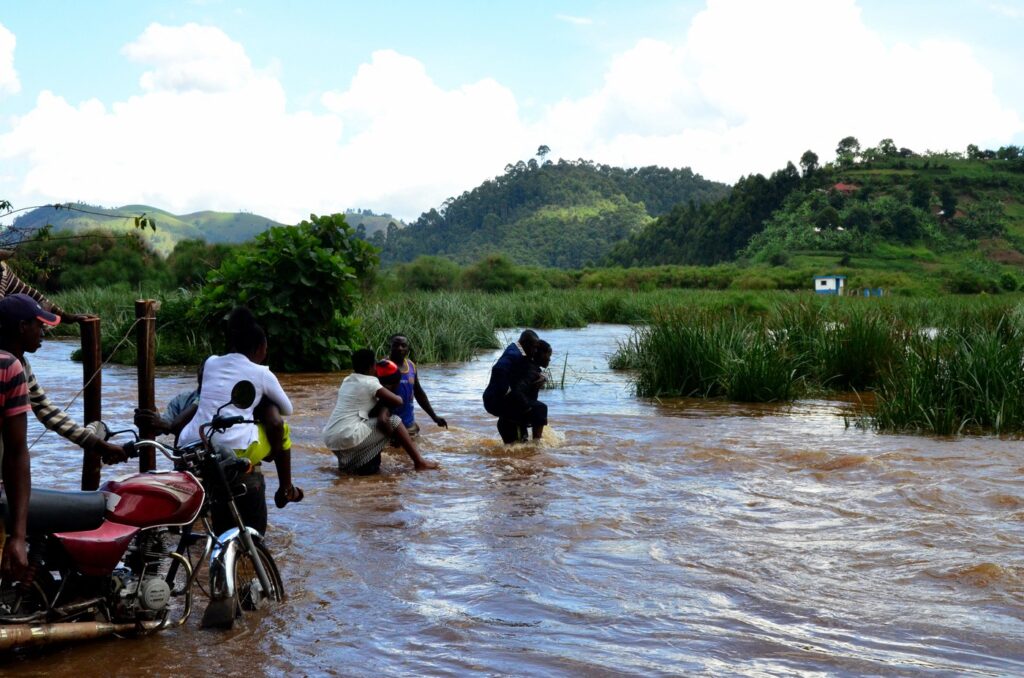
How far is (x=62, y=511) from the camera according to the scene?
450cm

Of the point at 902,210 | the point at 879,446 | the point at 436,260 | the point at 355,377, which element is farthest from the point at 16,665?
the point at 902,210

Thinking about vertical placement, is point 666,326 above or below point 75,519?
above

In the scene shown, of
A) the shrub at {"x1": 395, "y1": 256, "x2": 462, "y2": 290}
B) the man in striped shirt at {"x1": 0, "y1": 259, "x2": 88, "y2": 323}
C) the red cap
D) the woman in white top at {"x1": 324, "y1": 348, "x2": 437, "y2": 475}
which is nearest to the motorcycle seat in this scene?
the man in striped shirt at {"x1": 0, "y1": 259, "x2": 88, "y2": 323}

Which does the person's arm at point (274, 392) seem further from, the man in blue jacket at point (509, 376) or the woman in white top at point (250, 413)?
the man in blue jacket at point (509, 376)

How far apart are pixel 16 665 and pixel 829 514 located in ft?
18.5

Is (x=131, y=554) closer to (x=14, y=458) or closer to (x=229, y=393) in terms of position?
(x=14, y=458)

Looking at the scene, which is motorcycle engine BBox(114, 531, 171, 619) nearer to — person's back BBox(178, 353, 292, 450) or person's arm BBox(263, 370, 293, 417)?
person's back BBox(178, 353, 292, 450)

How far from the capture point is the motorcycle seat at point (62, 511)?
443 centimetres

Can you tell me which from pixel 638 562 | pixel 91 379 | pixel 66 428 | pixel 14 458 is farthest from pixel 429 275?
pixel 14 458

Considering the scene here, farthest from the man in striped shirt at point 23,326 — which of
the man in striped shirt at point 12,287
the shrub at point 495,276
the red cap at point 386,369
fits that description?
the shrub at point 495,276

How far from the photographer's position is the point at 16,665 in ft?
15.3

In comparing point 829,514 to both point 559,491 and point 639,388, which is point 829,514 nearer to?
point 559,491

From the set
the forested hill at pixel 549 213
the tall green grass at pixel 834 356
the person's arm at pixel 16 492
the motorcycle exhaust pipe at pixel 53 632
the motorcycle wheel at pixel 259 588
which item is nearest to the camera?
the person's arm at pixel 16 492

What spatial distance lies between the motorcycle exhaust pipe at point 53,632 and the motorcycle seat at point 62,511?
39cm
